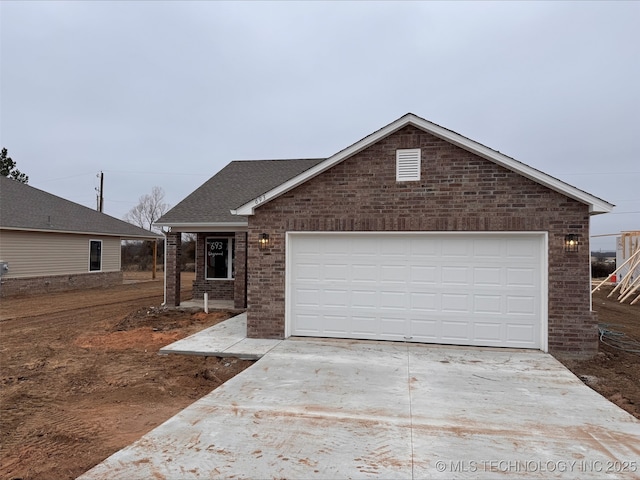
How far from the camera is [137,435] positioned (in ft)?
14.3

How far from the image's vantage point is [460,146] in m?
7.79

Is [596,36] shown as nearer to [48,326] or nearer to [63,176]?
[48,326]

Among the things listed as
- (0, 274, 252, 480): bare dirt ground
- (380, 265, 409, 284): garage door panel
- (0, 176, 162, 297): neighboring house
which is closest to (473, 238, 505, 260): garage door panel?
(380, 265, 409, 284): garage door panel

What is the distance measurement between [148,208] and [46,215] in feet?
109

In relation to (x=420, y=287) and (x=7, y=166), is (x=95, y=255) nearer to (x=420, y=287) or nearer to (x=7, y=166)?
(x=7, y=166)

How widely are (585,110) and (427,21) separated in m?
15.5

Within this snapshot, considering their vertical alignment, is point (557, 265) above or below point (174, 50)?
below

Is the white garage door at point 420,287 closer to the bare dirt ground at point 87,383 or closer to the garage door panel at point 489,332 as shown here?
the garage door panel at point 489,332

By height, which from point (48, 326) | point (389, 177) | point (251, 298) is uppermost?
point (389, 177)

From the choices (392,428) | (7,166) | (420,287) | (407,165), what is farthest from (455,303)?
(7,166)

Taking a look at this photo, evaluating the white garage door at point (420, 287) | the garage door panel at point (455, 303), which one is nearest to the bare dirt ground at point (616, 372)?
the white garage door at point (420, 287)

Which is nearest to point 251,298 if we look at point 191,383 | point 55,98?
point 191,383

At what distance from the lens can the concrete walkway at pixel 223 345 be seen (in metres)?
7.42

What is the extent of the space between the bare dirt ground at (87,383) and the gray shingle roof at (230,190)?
10.5 ft
